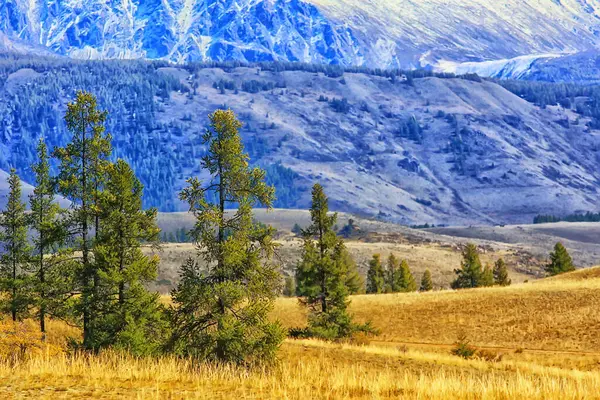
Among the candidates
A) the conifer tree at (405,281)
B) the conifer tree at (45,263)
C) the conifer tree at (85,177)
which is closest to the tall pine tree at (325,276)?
the conifer tree at (45,263)

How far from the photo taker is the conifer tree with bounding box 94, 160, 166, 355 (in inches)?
1273

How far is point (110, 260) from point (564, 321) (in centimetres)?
3685

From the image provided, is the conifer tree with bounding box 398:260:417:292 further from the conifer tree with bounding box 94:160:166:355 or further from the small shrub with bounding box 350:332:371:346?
the conifer tree with bounding box 94:160:166:355

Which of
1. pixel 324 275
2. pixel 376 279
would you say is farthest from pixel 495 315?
pixel 376 279

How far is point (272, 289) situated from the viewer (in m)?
→ 28.8

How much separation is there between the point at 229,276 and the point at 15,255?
24112 mm

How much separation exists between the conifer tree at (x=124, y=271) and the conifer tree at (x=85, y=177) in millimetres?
561

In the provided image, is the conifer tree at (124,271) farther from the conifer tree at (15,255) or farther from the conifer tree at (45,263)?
the conifer tree at (15,255)

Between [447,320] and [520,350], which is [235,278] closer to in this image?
[520,350]

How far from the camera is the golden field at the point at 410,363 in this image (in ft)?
54.2

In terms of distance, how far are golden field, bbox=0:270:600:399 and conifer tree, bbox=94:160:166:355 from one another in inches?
184

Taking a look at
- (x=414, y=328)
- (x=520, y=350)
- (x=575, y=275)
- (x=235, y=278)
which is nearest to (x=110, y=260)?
(x=235, y=278)

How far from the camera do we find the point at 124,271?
106ft

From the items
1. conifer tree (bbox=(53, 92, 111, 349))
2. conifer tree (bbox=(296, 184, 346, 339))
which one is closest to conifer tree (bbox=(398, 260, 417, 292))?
conifer tree (bbox=(296, 184, 346, 339))
